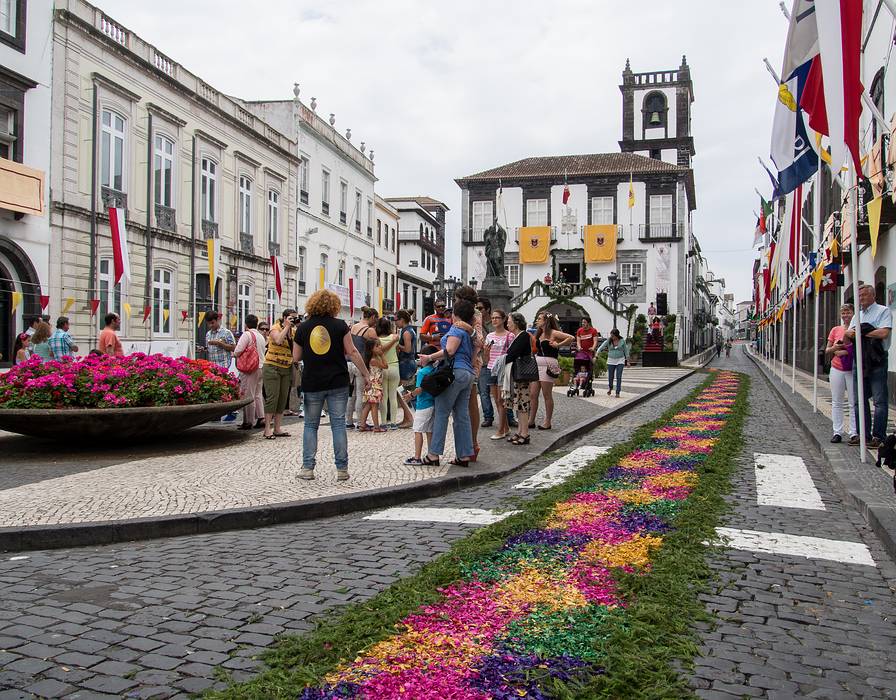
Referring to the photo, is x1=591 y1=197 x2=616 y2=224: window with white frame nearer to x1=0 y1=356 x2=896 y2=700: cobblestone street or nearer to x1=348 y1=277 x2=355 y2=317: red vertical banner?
x1=348 y1=277 x2=355 y2=317: red vertical banner

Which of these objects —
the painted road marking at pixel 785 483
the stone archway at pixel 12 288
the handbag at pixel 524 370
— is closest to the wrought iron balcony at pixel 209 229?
the stone archway at pixel 12 288

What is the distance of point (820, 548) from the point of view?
4848 mm

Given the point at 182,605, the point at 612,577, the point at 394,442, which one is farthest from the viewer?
the point at 394,442

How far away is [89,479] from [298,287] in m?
29.2

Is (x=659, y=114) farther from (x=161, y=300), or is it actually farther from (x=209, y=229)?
(x=161, y=300)

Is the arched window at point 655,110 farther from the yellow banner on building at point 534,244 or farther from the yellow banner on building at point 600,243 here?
the yellow banner on building at point 534,244

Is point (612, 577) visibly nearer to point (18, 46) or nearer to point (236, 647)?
point (236, 647)

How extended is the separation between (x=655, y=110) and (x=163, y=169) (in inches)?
1753

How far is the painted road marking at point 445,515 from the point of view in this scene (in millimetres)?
5609

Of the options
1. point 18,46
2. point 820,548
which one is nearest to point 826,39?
point 820,548

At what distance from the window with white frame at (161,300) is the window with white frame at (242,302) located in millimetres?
3993

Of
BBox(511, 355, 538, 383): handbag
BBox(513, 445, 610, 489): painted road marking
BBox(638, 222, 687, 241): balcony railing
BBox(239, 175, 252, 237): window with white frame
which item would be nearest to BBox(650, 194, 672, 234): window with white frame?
BBox(638, 222, 687, 241): balcony railing

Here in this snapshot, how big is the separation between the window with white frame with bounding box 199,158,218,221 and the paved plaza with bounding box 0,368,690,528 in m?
18.4

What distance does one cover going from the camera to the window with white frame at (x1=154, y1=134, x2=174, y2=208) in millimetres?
24094
